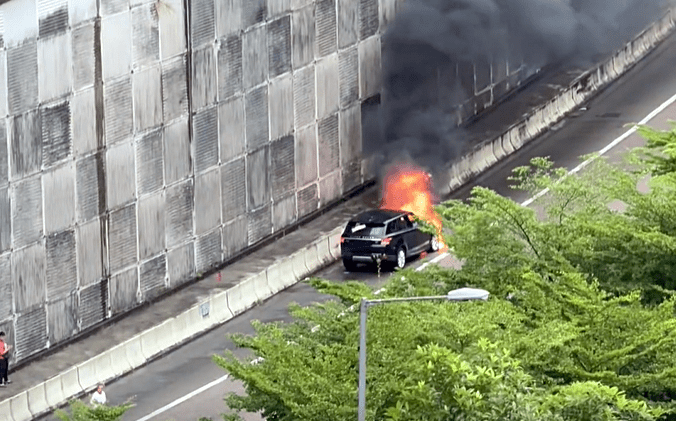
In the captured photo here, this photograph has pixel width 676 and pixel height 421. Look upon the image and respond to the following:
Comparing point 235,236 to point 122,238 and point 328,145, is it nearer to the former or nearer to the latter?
point 328,145

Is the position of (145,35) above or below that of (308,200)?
above

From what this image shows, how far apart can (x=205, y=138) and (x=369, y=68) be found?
9490mm

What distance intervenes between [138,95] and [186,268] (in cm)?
573

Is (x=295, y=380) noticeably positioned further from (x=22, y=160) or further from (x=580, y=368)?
(x=22, y=160)

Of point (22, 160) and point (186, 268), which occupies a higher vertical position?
point (22, 160)

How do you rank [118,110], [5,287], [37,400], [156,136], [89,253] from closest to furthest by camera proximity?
[37,400], [5,287], [89,253], [118,110], [156,136]

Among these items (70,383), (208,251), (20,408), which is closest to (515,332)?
(20,408)

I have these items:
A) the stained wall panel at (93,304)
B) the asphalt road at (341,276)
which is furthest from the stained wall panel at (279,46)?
the stained wall panel at (93,304)

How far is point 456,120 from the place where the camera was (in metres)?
70.9

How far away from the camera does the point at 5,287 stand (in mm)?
51406

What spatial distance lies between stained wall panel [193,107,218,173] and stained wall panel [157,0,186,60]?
228 centimetres

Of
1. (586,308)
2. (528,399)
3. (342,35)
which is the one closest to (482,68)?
(342,35)

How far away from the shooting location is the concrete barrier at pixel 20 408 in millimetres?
48781

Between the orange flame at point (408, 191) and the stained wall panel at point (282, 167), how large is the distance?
10.8 feet
